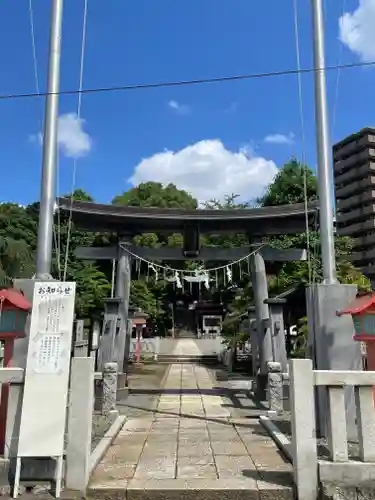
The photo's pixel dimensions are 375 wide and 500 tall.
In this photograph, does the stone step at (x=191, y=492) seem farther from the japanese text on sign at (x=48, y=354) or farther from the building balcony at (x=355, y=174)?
the building balcony at (x=355, y=174)

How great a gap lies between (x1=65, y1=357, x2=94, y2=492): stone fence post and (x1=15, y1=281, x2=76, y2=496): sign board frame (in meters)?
0.09

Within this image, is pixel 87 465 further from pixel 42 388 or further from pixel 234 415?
pixel 234 415

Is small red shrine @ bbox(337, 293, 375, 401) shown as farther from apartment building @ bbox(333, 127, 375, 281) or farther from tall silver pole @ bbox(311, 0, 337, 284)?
apartment building @ bbox(333, 127, 375, 281)

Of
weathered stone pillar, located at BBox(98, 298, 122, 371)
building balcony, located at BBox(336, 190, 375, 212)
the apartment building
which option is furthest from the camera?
building balcony, located at BBox(336, 190, 375, 212)

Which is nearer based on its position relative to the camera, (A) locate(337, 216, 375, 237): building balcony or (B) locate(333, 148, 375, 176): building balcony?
(B) locate(333, 148, 375, 176): building balcony

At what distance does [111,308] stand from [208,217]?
149 inches

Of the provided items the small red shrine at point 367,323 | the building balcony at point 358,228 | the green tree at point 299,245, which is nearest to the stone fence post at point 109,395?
the green tree at point 299,245

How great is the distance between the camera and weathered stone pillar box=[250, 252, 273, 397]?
1148 cm

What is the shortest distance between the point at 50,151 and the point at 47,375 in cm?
388

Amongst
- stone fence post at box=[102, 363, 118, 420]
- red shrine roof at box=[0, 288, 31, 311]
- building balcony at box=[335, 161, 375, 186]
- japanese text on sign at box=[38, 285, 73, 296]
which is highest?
building balcony at box=[335, 161, 375, 186]

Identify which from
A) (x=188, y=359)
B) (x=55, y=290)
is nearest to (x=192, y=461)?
(x=55, y=290)

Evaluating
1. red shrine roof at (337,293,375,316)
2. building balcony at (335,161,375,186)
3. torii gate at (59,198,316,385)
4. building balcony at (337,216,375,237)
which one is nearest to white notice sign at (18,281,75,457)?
red shrine roof at (337,293,375,316)

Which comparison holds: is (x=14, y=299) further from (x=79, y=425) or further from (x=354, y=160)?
(x=354, y=160)

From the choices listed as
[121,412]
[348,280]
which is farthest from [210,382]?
[121,412]
